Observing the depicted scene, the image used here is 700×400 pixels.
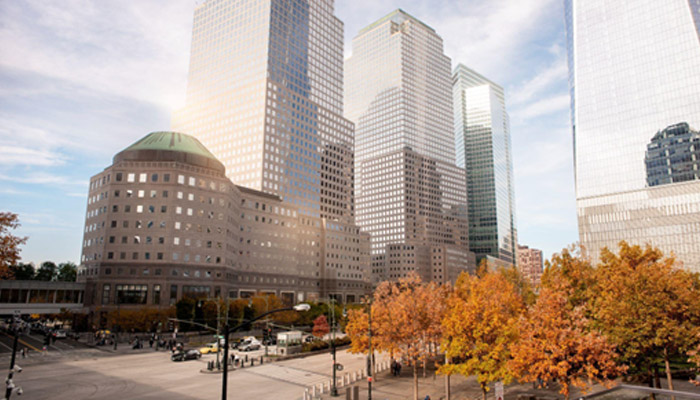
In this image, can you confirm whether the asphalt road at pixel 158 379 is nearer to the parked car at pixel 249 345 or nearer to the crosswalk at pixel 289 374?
the crosswalk at pixel 289 374

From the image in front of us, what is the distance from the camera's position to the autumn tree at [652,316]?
30.7 metres

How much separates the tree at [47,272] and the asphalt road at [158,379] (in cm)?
12603

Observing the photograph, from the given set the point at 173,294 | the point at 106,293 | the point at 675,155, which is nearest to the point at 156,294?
the point at 173,294

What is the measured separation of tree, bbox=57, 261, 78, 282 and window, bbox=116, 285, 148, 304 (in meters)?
83.9

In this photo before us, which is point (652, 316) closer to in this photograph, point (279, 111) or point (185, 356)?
point (185, 356)

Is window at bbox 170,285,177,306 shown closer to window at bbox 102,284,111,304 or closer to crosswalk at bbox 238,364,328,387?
window at bbox 102,284,111,304

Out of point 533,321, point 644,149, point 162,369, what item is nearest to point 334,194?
point 644,149

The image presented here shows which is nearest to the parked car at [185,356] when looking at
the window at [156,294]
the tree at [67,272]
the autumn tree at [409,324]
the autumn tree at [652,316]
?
the autumn tree at [409,324]

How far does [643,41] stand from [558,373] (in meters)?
Result: 141

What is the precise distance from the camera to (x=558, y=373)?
2823cm

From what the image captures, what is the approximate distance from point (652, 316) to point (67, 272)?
193600mm

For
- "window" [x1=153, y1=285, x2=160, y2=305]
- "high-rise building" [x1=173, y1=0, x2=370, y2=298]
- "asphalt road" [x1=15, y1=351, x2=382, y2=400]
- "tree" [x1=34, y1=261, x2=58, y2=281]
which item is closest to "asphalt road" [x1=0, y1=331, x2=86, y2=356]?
"asphalt road" [x1=15, y1=351, x2=382, y2=400]

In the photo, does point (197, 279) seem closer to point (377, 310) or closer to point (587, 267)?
point (377, 310)

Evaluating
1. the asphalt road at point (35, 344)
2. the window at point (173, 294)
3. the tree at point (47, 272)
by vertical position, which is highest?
the tree at point (47, 272)
